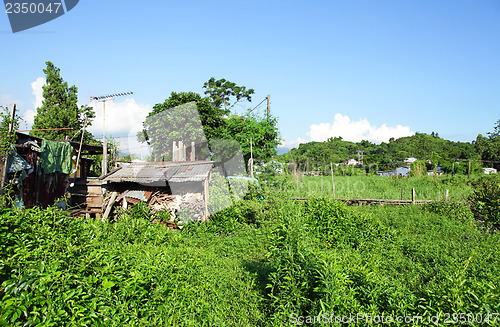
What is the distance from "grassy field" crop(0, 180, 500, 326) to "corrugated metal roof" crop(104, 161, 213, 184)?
105 inches

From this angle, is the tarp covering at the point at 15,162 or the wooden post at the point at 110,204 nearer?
the tarp covering at the point at 15,162

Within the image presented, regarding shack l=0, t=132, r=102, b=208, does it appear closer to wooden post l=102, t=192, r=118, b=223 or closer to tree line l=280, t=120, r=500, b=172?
wooden post l=102, t=192, r=118, b=223

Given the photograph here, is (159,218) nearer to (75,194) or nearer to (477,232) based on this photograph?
(75,194)

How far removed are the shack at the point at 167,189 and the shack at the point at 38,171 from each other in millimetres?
1649

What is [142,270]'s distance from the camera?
3.44 m

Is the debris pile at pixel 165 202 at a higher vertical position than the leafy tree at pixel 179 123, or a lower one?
lower

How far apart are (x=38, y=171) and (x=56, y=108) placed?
35.6ft

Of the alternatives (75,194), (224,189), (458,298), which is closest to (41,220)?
(458,298)

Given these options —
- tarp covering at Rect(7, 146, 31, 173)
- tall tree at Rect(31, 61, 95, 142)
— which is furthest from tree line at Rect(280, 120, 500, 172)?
tall tree at Rect(31, 61, 95, 142)

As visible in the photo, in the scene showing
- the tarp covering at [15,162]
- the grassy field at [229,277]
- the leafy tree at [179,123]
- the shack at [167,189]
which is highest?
the leafy tree at [179,123]

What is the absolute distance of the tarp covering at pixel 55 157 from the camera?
29.9 feet

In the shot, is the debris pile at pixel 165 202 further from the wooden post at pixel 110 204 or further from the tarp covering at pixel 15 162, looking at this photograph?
the tarp covering at pixel 15 162

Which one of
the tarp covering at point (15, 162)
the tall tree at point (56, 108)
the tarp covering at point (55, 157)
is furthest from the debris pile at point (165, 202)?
the tall tree at point (56, 108)

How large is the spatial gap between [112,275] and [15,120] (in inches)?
267
